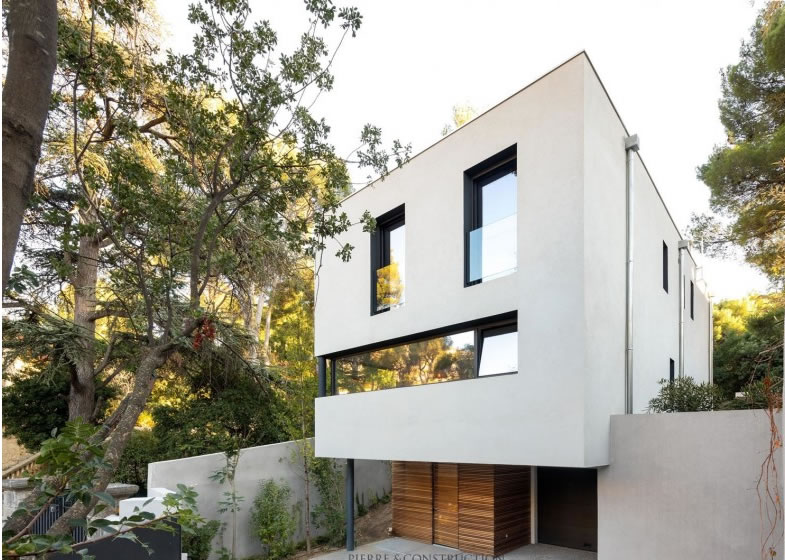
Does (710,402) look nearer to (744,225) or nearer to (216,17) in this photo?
(744,225)

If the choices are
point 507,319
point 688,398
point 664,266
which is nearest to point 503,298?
point 507,319

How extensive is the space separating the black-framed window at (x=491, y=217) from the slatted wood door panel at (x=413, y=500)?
445 centimetres

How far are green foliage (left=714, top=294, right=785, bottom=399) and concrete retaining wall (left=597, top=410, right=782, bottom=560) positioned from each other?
1687 millimetres

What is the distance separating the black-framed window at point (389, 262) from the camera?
866cm

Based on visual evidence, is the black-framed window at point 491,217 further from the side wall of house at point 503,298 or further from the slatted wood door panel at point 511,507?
the slatted wood door panel at point 511,507

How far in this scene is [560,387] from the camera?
575 cm

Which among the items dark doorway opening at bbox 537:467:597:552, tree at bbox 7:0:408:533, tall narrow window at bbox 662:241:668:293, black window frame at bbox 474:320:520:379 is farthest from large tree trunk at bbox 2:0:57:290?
tall narrow window at bbox 662:241:668:293

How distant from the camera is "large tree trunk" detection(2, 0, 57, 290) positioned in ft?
5.40

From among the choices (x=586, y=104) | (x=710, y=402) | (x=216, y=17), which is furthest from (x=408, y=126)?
(x=710, y=402)

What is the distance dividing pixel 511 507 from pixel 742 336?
878 cm

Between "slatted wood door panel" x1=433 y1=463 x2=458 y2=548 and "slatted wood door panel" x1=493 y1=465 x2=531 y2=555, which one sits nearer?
"slatted wood door panel" x1=493 y1=465 x2=531 y2=555

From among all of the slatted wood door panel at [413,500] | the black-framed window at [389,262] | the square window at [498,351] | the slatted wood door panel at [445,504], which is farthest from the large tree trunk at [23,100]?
the slatted wood door panel at [413,500]

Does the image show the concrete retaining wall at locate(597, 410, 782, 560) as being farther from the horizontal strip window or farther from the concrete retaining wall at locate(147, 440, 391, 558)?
the concrete retaining wall at locate(147, 440, 391, 558)

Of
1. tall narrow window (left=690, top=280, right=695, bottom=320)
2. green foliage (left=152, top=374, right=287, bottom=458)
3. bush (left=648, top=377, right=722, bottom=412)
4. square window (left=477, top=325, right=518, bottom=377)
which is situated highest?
tall narrow window (left=690, top=280, right=695, bottom=320)
